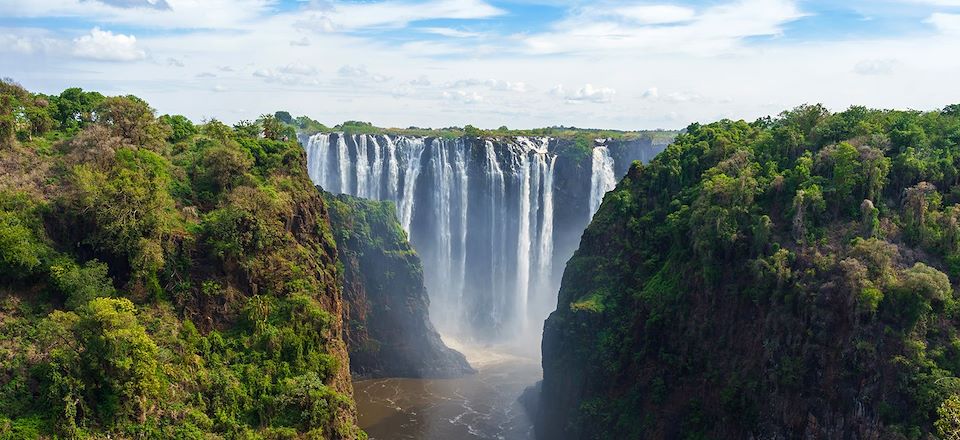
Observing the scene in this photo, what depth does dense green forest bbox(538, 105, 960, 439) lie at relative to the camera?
94.5 feet

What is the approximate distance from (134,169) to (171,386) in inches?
395

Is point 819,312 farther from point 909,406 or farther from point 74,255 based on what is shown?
point 74,255

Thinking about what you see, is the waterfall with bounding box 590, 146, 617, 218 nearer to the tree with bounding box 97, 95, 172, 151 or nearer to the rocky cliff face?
the rocky cliff face

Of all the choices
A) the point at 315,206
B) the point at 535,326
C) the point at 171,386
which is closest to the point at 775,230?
the point at 315,206

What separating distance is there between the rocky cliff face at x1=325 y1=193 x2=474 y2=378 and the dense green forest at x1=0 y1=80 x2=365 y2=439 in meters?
13.5

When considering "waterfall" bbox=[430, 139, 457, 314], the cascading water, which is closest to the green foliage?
the cascading water

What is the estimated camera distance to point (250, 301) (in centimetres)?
3148

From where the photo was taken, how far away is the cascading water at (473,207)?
6281cm

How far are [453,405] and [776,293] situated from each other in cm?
2221

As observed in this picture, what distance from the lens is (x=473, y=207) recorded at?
208ft

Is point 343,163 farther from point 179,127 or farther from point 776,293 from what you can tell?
point 776,293

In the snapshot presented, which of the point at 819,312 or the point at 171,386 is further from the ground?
the point at 819,312

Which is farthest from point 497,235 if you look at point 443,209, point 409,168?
point 409,168

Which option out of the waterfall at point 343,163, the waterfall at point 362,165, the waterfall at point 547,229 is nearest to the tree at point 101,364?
the waterfall at point 343,163
